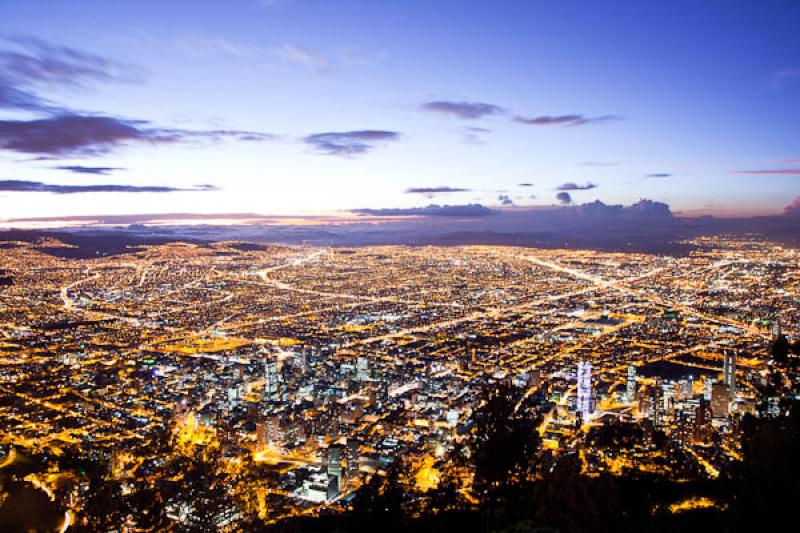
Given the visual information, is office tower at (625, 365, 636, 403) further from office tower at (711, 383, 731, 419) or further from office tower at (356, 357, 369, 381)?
office tower at (356, 357, 369, 381)

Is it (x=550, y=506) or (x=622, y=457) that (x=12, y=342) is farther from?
(x=550, y=506)

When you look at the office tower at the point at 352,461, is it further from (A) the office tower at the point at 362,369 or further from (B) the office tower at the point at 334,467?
(A) the office tower at the point at 362,369

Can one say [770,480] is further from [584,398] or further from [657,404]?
[584,398]

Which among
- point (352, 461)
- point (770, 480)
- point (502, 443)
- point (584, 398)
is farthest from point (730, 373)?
point (770, 480)

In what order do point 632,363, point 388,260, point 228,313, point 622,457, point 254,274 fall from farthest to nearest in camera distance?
point 388,260 < point 254,274 < point 228,313 < point 632,363 < point 622,457

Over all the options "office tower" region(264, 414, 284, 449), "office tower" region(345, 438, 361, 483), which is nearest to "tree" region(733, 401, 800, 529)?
"office tower" region(345, 438, 361, 483)

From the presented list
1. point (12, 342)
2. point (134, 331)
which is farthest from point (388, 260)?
point (12, 342)

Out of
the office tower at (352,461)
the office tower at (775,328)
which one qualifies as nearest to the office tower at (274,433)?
the office tower at (352,461)

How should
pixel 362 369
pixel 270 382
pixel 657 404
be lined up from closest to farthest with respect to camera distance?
pixel 657 404
pixel 270 382
pixel 362 369
